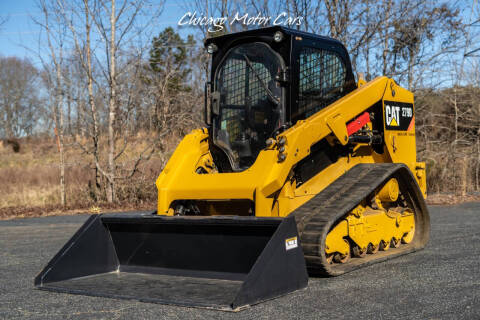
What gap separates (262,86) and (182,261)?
6.74 ft

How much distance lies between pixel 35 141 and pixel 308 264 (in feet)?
105

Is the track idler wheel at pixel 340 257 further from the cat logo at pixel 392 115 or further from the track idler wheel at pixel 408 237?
the cat logo at pixel 392 115

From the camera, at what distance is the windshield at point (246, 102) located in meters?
6.25

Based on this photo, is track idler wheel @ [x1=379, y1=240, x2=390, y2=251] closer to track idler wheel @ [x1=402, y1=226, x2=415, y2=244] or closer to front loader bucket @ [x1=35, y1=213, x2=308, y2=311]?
track idler wheel @ [x1=402, y1=226, x2=415, y2=244]

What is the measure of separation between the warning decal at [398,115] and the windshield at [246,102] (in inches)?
73.2

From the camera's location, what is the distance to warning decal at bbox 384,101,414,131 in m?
7.40

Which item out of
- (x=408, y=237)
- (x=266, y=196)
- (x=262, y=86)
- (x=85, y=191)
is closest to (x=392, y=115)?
(x=408, y=237)

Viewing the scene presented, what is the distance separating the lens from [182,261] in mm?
5734

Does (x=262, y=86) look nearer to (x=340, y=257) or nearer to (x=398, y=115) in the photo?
(x=340, y=257)

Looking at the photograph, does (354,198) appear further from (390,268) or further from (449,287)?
(449,287)

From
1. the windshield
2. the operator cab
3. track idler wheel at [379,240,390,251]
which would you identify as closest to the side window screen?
the operator cab

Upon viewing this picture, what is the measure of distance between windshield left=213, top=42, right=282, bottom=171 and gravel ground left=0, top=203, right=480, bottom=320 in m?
1.65

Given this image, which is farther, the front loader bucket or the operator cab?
the operator cab

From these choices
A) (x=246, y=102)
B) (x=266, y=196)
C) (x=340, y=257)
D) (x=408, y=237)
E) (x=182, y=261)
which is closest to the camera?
(x=266, y=196)
